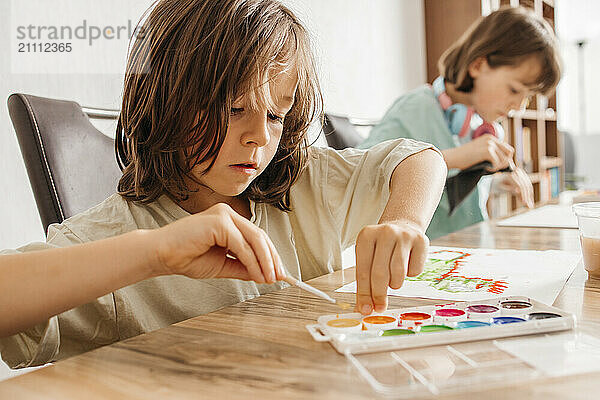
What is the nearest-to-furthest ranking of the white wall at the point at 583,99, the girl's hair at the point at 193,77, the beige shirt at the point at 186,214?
the beige shirt at the point at 186,214 → the girl's hair at the point at 193,77 → the white wall at the point at 583,99

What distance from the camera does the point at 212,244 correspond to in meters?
0.52

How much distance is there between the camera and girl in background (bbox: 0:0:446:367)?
0.52 m

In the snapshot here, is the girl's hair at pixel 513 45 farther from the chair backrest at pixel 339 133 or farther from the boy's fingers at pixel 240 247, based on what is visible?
the boy's fingers at pixel 240 247

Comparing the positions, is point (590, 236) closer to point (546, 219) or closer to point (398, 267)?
point (398, 267)

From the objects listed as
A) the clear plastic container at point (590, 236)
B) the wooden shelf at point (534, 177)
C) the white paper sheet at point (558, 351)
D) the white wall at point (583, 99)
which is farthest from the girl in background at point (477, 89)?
the white wall at point (583, 99)

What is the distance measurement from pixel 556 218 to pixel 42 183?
1041 millimetres

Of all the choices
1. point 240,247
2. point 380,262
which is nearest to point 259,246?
point 240,247

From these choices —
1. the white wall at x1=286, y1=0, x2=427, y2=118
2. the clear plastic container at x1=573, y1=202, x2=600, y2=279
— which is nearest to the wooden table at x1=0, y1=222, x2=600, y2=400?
the clear plastic container at x1=573, y1=202, x2=600, y2=279

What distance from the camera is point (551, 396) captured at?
36 centimetres

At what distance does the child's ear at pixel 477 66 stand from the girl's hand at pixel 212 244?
52.2 inches

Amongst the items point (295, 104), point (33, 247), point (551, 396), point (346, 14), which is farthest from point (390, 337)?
point (346, 14)

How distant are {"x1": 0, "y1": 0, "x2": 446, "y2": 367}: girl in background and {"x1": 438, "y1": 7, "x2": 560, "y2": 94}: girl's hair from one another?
32.5 inches

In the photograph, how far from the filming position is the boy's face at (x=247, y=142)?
729mm

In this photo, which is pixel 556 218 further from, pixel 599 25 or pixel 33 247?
pixel 599 25
